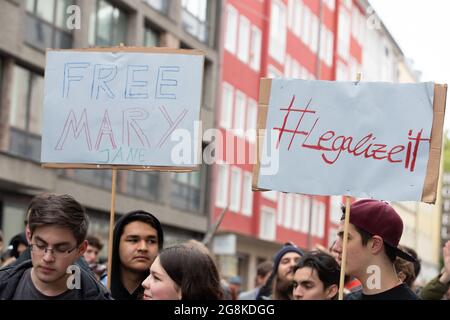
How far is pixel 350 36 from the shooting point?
49.7 metres

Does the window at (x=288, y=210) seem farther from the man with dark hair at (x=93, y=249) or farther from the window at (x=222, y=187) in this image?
the man with dark hair at (x=93, y=249)

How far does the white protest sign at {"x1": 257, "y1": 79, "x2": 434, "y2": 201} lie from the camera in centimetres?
599

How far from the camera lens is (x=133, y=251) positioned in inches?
268

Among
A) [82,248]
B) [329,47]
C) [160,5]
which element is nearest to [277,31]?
[329,47]

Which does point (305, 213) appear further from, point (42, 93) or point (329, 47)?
point (42, 93)

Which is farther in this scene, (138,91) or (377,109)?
(138,91)

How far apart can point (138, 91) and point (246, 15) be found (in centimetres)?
3438

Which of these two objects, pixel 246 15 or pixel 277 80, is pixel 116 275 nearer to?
pixel 277 80

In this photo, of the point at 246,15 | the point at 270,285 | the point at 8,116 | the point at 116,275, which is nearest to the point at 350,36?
the point at 246,15

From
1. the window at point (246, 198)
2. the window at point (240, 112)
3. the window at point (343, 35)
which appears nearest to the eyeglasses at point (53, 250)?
the window at point (240, 112)

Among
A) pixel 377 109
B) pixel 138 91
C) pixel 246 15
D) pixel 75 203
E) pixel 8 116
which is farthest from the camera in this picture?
pixel 246 15

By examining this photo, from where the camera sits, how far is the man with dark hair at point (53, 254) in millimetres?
4922

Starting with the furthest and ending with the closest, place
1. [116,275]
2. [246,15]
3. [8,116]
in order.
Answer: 1. [246,15]
2. [8,116]
3. [116,275]

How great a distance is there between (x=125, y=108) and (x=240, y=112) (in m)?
33.8
